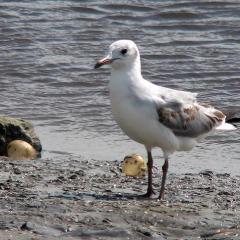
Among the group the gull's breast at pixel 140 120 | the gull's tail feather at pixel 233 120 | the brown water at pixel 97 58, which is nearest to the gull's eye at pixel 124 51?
the gull's breast at pixel 140 120

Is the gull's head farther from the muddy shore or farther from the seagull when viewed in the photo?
the muddy shore

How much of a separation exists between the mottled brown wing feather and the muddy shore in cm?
47

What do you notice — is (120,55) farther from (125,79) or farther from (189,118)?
(189,118)

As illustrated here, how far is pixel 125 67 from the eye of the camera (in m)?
7.80

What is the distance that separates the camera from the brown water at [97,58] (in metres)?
9.99

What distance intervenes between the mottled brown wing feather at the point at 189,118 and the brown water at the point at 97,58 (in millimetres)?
780

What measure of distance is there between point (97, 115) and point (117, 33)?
4.04 metres

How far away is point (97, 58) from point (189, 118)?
5448 mm

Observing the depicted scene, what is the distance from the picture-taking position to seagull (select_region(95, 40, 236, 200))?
7625 millimetres

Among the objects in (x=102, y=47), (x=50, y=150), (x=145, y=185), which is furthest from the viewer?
(x=102, y=47)

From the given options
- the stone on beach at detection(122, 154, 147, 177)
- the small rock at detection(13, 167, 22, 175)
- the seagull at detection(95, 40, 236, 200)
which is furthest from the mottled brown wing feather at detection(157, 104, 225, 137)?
the small rock at detection(13, 167, 22, 175)

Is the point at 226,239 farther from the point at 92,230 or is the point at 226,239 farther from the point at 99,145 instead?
the point at 99,145

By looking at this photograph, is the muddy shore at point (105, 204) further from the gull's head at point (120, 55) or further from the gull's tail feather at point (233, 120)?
the gull's head at point (120, 55)

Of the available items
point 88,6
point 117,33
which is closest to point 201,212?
point 117,33
